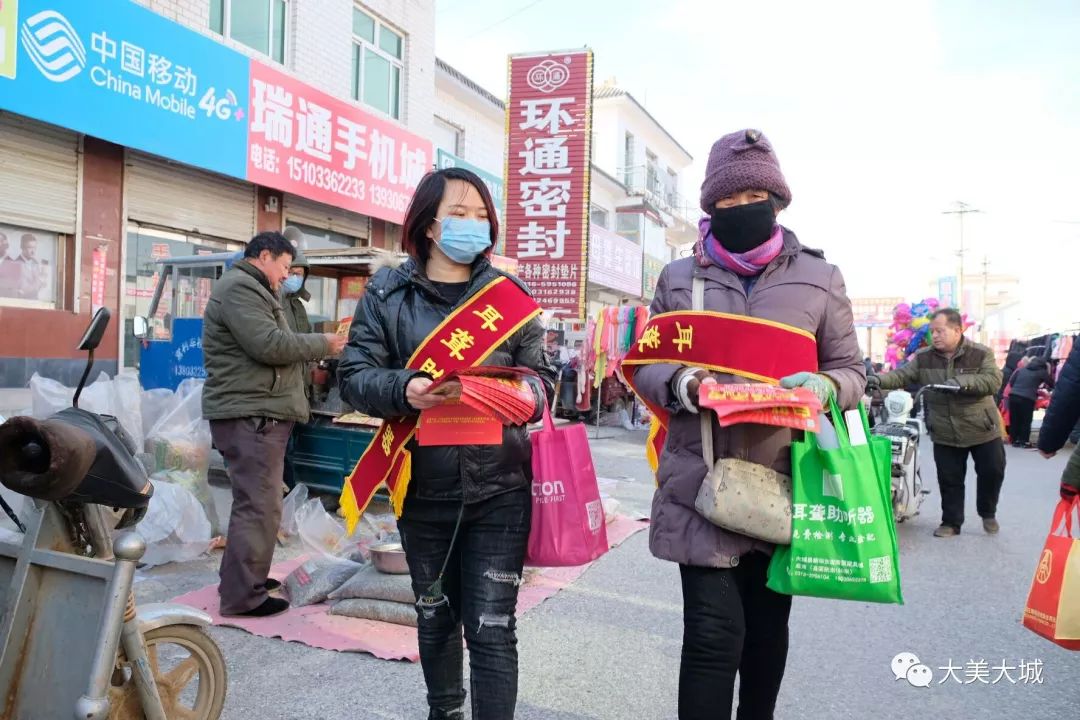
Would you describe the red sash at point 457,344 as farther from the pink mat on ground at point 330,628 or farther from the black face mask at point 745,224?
the pink mat on ground at point 330,628

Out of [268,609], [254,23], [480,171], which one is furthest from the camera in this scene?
[480,171]

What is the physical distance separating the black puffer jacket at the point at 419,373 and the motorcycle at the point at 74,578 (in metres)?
0.67

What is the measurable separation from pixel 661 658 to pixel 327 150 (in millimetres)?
10177

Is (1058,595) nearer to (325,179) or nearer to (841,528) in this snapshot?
(841,528)

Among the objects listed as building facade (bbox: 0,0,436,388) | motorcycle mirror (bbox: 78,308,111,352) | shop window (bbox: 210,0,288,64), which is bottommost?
motorcycle mirror (bbox: 78,308,111,352)

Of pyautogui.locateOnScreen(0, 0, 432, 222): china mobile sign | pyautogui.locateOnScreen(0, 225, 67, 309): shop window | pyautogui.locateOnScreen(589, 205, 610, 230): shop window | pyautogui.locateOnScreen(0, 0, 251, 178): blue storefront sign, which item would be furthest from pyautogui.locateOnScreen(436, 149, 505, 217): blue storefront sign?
pyautogui.locateOnScreen(589, 205, 610, 230): shop window

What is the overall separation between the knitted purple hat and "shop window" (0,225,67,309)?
27.9 ft

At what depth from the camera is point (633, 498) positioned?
773 cm

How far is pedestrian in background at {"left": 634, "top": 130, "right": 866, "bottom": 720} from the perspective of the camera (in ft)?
7.10

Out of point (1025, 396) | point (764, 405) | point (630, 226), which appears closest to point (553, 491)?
point (764, 405)

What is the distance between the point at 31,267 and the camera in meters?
8.50

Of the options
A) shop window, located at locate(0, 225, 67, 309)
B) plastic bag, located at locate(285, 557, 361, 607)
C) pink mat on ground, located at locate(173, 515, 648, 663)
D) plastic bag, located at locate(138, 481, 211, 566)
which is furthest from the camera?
shop window, located at locate(0, 225, 67, 309)

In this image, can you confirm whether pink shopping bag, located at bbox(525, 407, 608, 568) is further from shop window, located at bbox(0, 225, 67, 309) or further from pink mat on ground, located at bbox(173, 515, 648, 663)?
shop window, located at bbox(0, 225, 67, 309)

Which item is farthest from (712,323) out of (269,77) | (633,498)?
(269,77)
